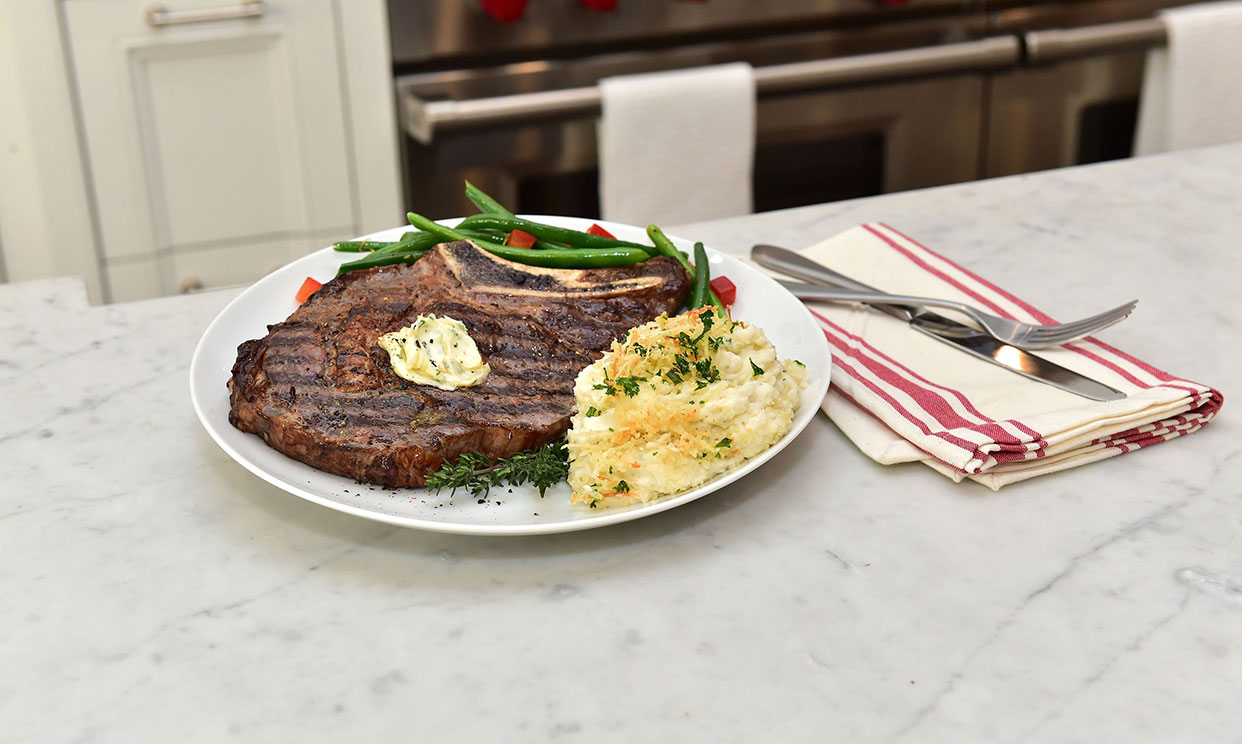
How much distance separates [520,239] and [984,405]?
23.3 inches

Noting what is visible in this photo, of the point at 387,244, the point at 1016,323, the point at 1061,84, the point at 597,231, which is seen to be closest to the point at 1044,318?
the point at 1016,323

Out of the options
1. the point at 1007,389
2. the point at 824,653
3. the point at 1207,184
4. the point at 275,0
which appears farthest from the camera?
the point at 275,0

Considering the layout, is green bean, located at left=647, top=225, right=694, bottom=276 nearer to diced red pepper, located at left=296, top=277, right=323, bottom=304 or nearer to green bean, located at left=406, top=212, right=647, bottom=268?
green bean, located at left=406, top=212, right=647, bottom=268

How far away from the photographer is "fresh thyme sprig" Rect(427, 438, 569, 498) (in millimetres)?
1019

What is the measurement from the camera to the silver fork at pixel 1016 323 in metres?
1.30

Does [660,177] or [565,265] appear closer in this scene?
[565,265]

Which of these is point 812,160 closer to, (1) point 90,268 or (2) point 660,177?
(2) point 660,177

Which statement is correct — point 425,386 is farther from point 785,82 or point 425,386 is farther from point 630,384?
point 785,82

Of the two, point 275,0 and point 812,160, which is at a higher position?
point 275,0

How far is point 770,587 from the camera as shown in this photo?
3.21 feet

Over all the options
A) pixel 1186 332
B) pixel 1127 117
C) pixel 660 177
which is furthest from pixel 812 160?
pixel 1186 332

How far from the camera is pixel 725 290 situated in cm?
138

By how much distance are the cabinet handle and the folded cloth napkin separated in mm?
1632

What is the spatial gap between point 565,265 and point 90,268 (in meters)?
1.64
